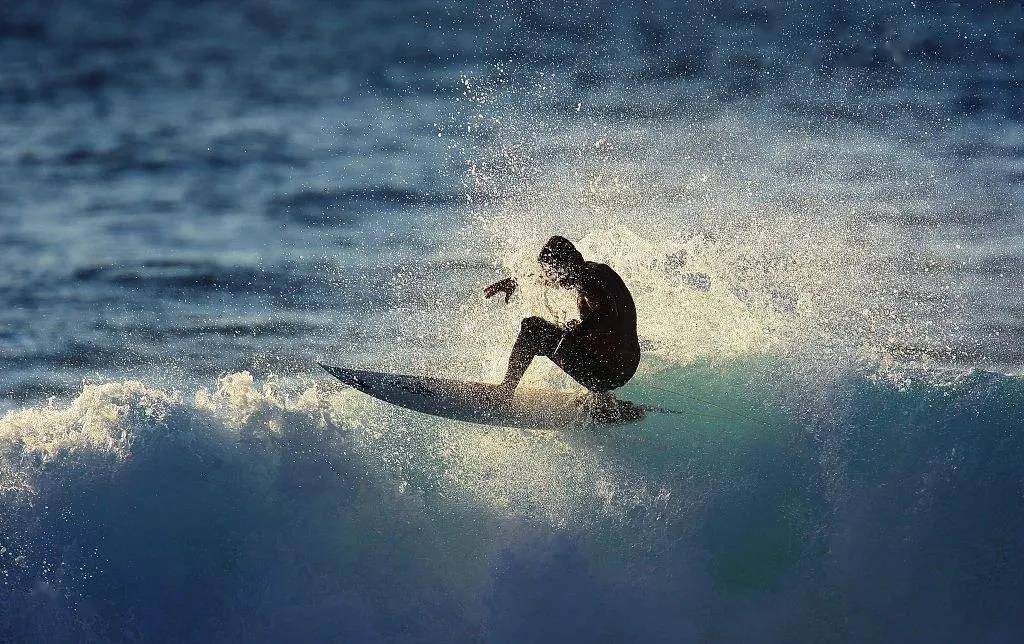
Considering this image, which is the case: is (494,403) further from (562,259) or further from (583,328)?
(562,259)

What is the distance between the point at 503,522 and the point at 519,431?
0.62 metres

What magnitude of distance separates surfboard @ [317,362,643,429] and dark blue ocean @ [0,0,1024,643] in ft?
0.54

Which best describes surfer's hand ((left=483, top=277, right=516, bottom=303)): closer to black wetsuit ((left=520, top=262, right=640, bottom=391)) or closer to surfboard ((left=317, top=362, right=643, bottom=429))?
black wetsuit ((left=520, top=262, right=640, bottom=391))

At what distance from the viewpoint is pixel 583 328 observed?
8289 mm

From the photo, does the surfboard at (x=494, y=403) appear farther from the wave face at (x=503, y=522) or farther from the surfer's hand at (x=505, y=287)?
the surfer's hand at (x=505, y=287)

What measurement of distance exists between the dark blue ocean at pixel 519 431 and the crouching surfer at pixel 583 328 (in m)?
0.30

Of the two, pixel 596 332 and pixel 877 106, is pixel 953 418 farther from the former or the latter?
pixel 877 106

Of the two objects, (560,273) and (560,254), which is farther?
(560,273)

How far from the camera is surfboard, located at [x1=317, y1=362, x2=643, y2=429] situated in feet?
28.4

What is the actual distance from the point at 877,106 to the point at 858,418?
12.8m

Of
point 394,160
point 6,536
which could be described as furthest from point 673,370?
point 394,160

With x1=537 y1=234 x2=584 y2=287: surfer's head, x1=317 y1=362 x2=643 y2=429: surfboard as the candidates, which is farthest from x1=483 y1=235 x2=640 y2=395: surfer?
x1=317 y1=362 x2=643 y2=429: surfboard

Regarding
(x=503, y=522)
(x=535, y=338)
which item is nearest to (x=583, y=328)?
(x=535, y=338)

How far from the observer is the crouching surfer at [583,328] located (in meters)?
8.21
